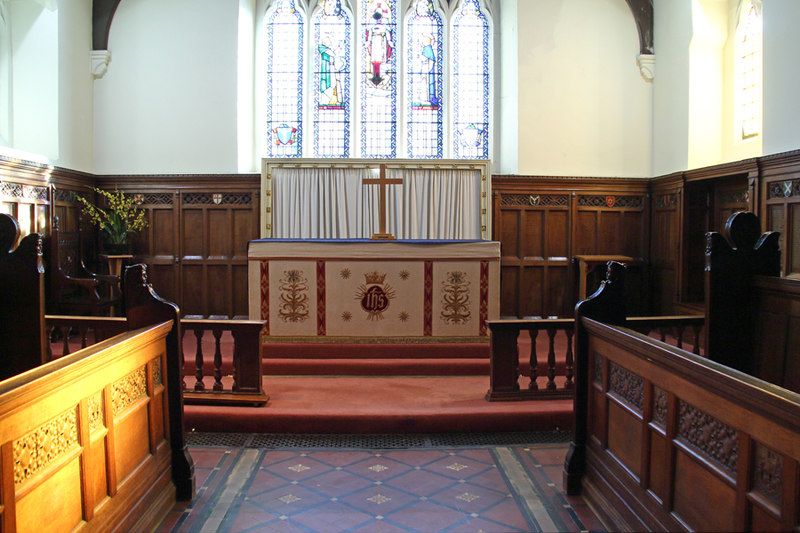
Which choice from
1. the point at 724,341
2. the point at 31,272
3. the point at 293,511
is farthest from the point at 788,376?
the point at 31,272

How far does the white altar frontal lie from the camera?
5.53 m

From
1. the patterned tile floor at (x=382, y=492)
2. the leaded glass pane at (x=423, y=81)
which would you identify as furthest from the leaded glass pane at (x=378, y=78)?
the patterned tile floor at (x=382, y=492)

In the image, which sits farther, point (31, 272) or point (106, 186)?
point (106, 186)

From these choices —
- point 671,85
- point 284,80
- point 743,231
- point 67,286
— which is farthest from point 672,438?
point 284,80

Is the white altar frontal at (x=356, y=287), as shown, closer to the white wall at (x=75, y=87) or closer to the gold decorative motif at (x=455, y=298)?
the gold decorative motif at (x=455, y=298)

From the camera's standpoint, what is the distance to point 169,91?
25.6 ft

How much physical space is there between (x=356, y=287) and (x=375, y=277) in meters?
0.21

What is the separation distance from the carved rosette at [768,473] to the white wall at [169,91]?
23.8 ft

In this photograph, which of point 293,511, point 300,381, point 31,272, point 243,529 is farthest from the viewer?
point 300,381

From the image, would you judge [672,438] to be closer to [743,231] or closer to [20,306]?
[743,231]

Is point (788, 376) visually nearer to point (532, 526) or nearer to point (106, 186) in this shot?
point (532, 526)

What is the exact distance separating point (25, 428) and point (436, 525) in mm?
1852

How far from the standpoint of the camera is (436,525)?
280 cm

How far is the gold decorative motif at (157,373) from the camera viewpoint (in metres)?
2.94
